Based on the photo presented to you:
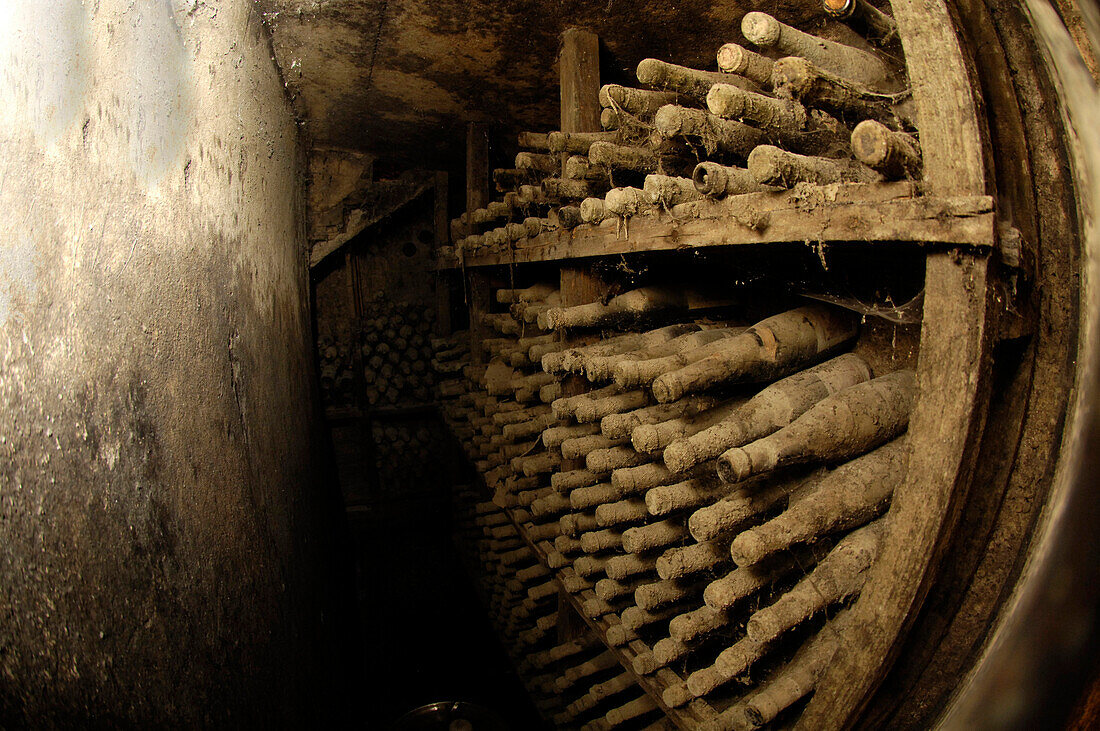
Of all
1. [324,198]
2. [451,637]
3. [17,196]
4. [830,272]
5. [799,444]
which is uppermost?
[324,198]

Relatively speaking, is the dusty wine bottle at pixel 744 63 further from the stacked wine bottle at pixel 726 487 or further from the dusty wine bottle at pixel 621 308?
the dusty wine bottle at pixel 621 308

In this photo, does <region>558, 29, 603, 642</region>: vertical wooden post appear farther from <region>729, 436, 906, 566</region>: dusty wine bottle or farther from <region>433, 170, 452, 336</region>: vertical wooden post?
<region>433, 170, 452, 336</region>: vertical wooden post

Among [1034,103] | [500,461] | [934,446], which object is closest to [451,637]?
[500,461]

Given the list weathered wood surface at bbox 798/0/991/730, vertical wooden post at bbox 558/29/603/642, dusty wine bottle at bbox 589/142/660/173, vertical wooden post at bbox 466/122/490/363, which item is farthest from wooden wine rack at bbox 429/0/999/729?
vertical wooden post at bbox 466/122/490/363

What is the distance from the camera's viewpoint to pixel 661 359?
1.59 metres

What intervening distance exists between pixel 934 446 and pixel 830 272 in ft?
2.72

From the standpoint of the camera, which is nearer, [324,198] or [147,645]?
[147,645]

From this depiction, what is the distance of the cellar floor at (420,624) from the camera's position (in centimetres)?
429

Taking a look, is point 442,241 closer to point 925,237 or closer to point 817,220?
point 817,220

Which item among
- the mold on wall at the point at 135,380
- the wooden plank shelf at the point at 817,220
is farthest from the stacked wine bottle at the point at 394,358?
the wooden plank shelf at the point at 817,220

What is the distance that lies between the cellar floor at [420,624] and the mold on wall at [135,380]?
7.38ft

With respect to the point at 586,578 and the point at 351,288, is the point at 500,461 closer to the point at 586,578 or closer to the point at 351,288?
the point at 586,578

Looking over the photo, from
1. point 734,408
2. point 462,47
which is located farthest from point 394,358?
point 734,408

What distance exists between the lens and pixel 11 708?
888 millimetres
